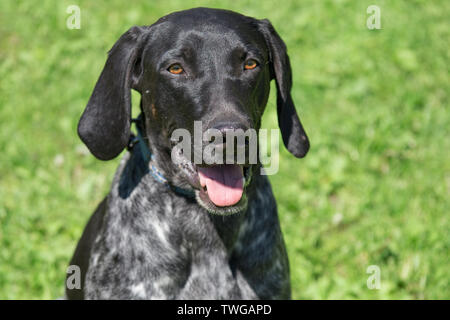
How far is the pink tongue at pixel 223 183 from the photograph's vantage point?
3.79 meters

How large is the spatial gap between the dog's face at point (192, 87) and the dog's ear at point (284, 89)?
0.22ft

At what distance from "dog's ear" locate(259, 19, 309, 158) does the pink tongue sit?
75 centimetres

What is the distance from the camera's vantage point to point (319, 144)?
6.99 m

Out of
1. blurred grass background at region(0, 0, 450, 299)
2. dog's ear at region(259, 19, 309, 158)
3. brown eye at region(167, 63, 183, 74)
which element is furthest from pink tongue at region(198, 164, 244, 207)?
blurred grass background at region(0, 0, 450, 299)

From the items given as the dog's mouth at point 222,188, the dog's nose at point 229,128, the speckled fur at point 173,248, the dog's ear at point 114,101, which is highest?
the dog's ear at point 114,101

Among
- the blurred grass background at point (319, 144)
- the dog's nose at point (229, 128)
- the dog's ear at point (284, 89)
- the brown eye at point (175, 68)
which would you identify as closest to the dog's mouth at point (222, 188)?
the dog's nose at point (229, 128)

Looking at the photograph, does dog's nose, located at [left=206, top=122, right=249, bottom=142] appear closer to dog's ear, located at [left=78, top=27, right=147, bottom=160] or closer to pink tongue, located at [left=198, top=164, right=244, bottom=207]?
pink tongue, located at [left=198, top=164, right=244, bottom=207]

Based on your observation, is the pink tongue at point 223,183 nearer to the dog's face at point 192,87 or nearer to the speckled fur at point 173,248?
the dog's face at point 192,87

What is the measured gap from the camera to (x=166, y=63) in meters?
3.85

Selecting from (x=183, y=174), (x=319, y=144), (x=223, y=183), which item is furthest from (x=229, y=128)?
(x=319, y=144)

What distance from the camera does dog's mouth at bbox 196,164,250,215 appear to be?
3.79m
